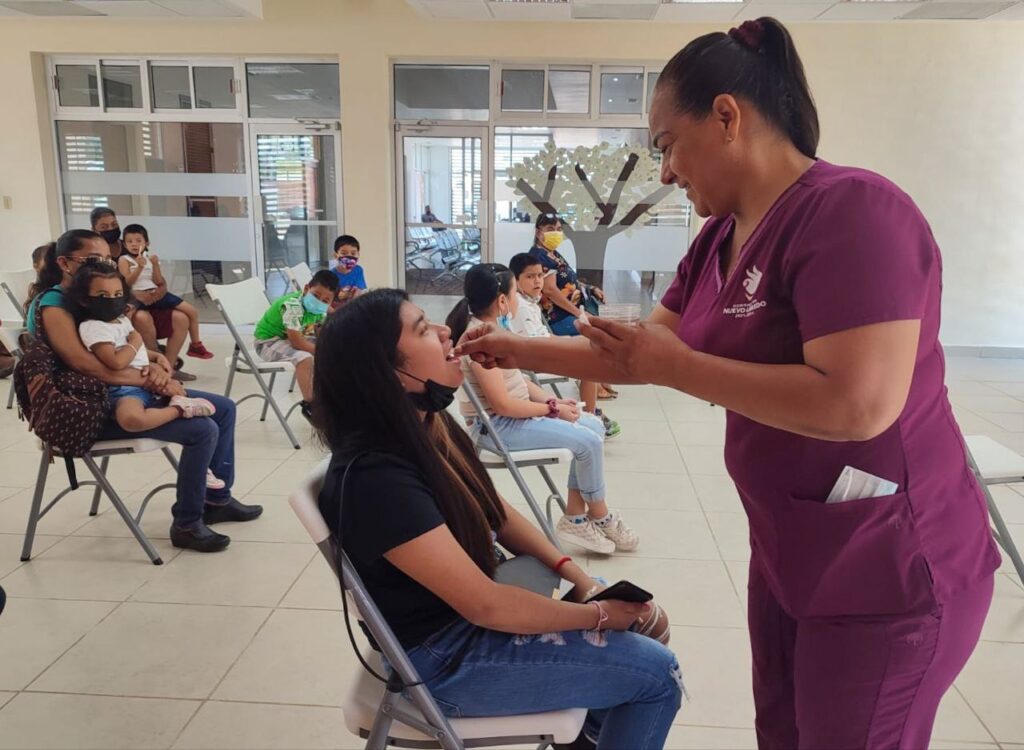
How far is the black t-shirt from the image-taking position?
1.26m

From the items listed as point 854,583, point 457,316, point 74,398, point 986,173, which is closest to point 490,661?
point 854,583

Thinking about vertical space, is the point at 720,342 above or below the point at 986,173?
below

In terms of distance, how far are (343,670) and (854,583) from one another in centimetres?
163

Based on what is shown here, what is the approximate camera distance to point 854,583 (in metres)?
0.94

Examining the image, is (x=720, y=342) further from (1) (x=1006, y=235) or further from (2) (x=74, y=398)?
(1) (x=1006, y=235)

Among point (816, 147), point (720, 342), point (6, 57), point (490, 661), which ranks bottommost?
point (490, 661)

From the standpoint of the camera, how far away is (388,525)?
4.12ft

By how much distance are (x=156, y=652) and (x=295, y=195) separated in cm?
600

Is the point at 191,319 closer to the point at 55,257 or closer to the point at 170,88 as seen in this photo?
the point at 170,88

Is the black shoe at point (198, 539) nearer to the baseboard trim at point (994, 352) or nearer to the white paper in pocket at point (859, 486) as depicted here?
the white paper in pocket at point (859, 486)

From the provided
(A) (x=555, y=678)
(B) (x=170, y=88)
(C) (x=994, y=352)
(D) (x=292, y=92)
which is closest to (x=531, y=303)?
(A) (x=555, y=678)

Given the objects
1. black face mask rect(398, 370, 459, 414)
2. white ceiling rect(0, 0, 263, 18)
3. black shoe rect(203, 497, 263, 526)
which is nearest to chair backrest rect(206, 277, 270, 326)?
black shoe rect(203, 497, 263, 526)

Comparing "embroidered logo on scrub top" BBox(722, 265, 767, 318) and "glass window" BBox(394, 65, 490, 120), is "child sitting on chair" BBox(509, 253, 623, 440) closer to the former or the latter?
"embroidered logo on scrub top" BBox(722, 265, 767, 318)

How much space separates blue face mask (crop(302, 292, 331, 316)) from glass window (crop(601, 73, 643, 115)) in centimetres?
383
